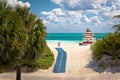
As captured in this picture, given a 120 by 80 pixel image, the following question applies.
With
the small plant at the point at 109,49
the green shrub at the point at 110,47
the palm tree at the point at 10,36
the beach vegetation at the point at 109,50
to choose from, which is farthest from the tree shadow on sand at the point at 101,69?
the palm tree at the point at 10,36

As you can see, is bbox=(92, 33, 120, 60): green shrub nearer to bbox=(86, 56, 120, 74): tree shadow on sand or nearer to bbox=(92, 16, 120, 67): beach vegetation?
bbox=(92, 16, 120, 67): beach vegetation

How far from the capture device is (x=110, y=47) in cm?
2827

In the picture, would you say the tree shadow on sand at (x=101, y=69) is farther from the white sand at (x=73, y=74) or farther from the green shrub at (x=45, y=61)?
the green shrub at (x=45, y=61)

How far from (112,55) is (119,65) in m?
1.34

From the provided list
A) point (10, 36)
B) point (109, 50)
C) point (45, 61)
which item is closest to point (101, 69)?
point (109, 50)

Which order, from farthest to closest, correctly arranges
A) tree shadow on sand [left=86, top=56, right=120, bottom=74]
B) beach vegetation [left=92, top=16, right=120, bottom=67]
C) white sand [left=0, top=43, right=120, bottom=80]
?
beach vegetation [left=92, top=16, right=120, bottom=67], tree shadow on sand [left=86, top=56, right=120, bottom=74], white sand [left=0, top=43, right=120, bottom=80]

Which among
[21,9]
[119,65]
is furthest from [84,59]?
[21,9]

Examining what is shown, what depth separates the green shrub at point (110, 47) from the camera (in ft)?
92.1

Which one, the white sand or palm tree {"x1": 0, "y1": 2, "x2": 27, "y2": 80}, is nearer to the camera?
palm tree {"x1": 0, "y1": 2, "x2": 27, "y2": 80}

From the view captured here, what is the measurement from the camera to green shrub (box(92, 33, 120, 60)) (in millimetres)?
28062

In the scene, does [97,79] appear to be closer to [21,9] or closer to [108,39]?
[108,39]

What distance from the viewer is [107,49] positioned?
93.0 feet

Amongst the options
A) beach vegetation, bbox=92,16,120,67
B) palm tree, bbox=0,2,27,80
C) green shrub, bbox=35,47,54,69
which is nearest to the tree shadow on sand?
beach vegetation, bbox=92,16,120,67

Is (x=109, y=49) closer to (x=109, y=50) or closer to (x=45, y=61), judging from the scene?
(x=109, y=50)
